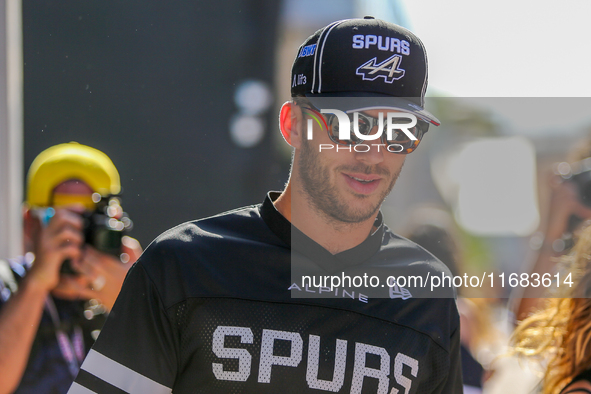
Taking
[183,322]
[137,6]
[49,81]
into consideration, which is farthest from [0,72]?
[183,322]

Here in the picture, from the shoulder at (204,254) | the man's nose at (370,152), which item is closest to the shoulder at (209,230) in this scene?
the shoulder at (204,254)

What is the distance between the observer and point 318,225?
1.15 metres

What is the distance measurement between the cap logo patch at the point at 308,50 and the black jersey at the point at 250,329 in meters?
0.37

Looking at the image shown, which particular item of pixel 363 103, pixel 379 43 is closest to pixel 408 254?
pixel 363 103

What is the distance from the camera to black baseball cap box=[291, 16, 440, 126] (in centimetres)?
107

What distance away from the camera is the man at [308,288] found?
0.99 m

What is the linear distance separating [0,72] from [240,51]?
3.13ft

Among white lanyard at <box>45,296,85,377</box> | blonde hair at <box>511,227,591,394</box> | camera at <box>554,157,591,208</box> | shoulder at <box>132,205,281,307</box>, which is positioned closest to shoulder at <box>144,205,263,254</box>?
shoulder at <box>132,205,281,307</box>

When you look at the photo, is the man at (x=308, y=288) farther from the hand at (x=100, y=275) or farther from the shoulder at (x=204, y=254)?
the hand at (x=100, y=275)

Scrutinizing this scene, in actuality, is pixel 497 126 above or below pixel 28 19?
below

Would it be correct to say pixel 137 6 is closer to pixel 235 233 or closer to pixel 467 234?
pixel 235 233

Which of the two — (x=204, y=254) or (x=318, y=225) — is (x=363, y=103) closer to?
(x=318, y=225)

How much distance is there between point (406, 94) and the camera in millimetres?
1107

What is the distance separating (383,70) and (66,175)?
0.99 meters
